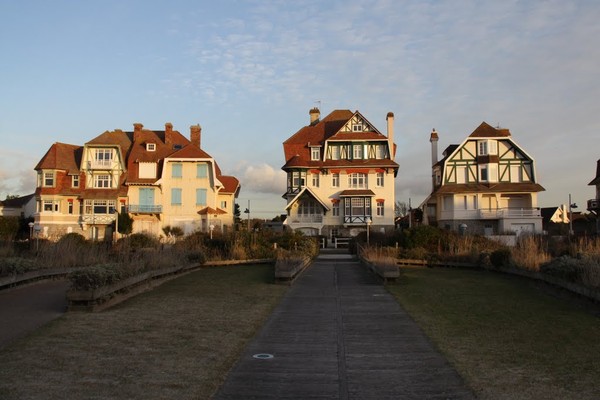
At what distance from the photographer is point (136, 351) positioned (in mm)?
7586

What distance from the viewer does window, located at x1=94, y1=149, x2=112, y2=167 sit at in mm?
51594

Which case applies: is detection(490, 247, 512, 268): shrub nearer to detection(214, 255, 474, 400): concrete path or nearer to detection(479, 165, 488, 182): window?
detection(214, 255, 474, 400): concrete path

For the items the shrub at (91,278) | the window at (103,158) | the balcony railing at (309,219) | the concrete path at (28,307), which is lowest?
the concrete path at (28,307)

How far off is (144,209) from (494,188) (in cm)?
3064

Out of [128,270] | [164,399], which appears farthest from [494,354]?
[128,270]

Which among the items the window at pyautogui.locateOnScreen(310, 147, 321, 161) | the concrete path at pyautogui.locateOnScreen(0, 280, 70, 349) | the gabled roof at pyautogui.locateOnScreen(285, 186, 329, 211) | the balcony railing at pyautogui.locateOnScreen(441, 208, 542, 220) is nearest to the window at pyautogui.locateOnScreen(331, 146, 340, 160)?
the window at pyautogui.locateOnScreen(310, 147, 321, 161)

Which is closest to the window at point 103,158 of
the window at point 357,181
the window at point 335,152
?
the window at point 335,152

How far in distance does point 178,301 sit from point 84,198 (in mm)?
41773

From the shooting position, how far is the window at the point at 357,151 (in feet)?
170

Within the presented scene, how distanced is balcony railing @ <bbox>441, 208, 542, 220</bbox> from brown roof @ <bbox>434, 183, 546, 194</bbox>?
1.70m

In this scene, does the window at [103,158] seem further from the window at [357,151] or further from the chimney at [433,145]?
the chimney at [433,145]

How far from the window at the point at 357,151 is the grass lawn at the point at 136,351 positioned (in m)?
39.8

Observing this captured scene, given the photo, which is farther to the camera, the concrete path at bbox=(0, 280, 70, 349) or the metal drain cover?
the concrete path at bbox=(0, 280, 70, 349)

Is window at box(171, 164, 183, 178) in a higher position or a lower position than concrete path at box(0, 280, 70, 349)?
higher
